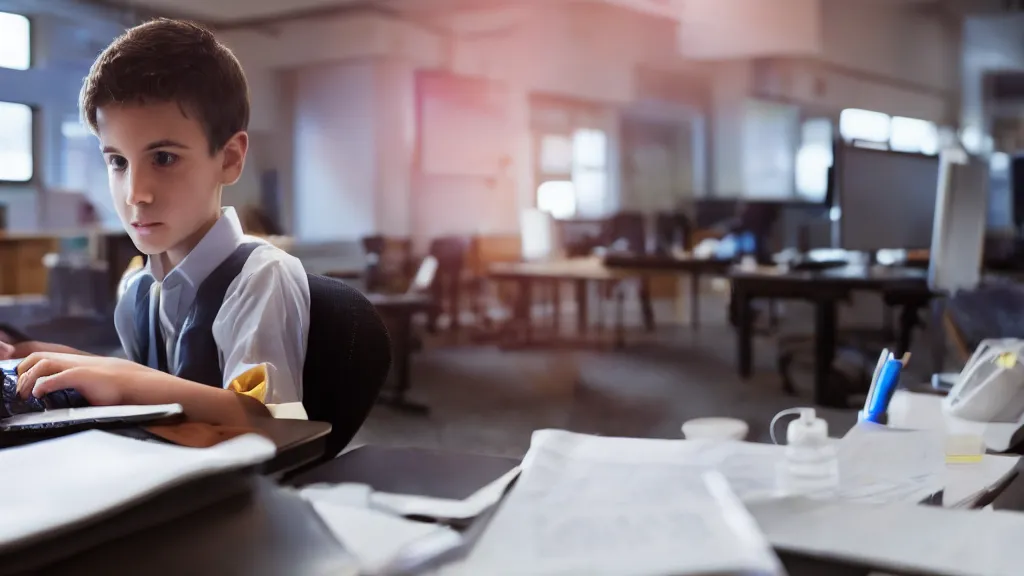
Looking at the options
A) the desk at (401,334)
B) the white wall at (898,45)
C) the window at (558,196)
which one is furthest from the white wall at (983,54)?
the desk at (401,334)

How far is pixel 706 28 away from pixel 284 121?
13.9 feet

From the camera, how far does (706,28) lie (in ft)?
28.0

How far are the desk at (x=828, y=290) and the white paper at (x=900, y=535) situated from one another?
283 cm

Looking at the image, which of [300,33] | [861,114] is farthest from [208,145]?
[861,114]

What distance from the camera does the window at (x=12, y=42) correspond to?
121 inches

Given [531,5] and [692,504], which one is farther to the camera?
[531,5]

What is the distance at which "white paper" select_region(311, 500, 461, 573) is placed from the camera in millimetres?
416

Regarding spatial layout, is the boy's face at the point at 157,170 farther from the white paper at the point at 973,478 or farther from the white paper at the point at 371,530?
the white paper at the point at 973,478

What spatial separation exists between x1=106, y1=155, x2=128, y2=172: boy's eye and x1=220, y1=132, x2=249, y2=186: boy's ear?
9 cm

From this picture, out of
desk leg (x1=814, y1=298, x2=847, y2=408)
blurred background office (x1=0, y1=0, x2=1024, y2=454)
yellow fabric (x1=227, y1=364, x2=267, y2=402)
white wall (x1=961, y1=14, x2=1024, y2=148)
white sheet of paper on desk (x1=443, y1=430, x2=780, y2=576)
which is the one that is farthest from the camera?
white wall (x1=961, y1=14, x2=1024, y2=148)

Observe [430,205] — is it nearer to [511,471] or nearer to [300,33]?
[300,33]

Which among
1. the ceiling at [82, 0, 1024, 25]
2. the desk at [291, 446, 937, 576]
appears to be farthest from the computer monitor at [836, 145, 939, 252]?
the ceiling at [82, 0, 1024, 25]

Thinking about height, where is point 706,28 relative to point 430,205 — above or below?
above

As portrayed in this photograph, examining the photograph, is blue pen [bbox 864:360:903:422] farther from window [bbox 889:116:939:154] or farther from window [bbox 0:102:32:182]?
window [bbox 889:116:939:154]
